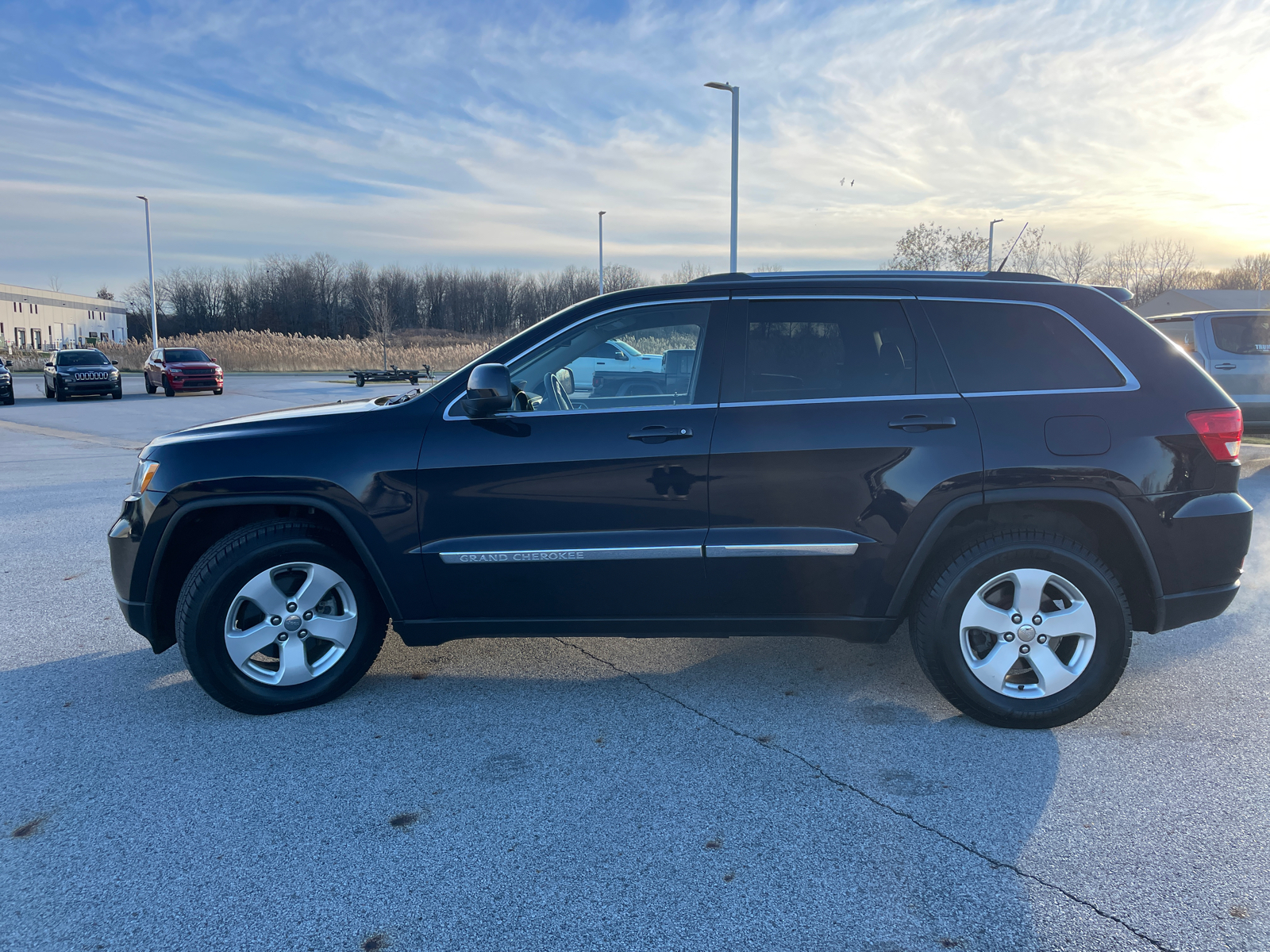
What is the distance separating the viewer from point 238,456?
3.65m

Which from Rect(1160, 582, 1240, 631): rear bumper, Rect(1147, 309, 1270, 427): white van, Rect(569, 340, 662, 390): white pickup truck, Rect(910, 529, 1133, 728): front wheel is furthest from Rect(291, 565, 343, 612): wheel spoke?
Rect(1147, 309, 1270, 427): white van

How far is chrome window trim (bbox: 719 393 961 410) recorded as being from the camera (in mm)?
3564

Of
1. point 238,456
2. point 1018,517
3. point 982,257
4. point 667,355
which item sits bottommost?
point 1018,517

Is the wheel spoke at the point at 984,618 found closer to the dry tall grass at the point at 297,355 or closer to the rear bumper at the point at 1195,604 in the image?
the rear bumper at the point at 1195,604

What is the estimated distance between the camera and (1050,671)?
3510 millimetres

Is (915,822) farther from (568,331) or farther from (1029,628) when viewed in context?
(568,331)

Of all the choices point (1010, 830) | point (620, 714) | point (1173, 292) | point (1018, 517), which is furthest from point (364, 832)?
point (1173, 292)

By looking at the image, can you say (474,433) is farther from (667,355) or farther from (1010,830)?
(1010,830)

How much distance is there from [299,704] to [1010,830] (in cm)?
290

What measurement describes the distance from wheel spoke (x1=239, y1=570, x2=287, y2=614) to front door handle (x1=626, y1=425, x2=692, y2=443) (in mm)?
1693

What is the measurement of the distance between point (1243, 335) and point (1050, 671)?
363 inches

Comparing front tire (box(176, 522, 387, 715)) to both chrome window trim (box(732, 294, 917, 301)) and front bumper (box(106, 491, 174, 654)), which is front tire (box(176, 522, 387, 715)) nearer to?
front bumper (box(106, 491, 174, 654))

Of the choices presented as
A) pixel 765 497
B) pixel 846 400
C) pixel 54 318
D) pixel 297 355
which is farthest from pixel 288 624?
pixel 54 318

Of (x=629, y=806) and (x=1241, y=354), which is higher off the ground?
(x=1241, y=354)
